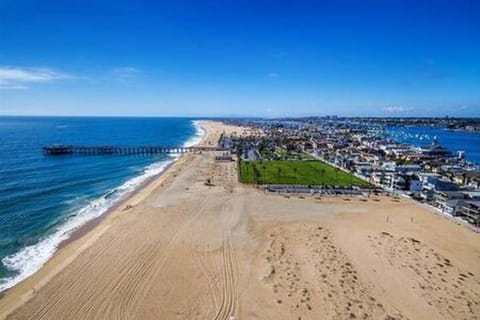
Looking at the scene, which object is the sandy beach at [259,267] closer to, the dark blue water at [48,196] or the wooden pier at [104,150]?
the dark blue water at [48,196]

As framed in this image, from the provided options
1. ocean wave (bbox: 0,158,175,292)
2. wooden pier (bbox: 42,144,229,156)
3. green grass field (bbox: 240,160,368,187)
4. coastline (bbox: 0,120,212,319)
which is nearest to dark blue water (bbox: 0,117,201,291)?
ocean wave (bbox: 0,158,175,292)

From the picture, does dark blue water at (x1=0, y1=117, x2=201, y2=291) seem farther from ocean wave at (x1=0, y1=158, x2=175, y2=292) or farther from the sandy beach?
the sandy beach

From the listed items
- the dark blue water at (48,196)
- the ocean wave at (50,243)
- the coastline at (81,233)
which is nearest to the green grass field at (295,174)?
the coastline at (81,233)

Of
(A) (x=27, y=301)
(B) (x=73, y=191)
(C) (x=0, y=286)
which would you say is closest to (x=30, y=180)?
(B) (x=73, y=191)

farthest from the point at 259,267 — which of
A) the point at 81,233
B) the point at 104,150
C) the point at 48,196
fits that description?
the point at 104,150

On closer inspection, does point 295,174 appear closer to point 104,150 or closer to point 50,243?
point 50,243

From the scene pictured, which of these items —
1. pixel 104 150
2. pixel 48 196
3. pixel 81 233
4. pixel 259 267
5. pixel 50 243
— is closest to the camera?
pixel 259 267

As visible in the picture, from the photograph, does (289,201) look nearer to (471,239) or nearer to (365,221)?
(365,221)
